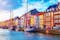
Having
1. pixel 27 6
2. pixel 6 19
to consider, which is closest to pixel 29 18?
pixel 27 6

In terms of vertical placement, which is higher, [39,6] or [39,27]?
[39,6]

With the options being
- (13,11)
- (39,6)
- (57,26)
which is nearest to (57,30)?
(57,26)

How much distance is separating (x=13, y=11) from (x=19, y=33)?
361 millimetres

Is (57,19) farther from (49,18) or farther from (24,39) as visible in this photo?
(24,39)

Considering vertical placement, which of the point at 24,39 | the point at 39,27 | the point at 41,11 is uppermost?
the point at 41,11

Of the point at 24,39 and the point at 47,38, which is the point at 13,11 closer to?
the point at 24,39

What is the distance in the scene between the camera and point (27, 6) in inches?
111

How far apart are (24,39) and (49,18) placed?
51 centimetres

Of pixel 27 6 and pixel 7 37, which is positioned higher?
pixel 27 6

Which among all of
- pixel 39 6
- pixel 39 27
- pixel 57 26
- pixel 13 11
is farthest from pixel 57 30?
pixel 13 11

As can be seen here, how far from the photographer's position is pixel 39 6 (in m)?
2.79

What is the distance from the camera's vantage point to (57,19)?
2.77m

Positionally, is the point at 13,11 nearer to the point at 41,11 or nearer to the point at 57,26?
the point at 41,11

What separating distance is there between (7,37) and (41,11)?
669mm
